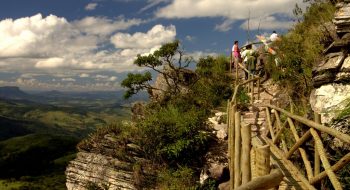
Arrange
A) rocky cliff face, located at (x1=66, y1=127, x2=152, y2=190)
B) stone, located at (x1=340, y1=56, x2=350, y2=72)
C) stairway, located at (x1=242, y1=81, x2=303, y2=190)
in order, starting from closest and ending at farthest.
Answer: stairway, located at (x1=242, y1=81, x2=303, y2=190) → stone, located at (x1=340, y1=56, x2=350, y2=72) → rocky cliff face, located at (x1=66, y1=127, x2=152, y2=190)

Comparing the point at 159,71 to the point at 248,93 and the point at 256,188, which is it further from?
the point at 256,188

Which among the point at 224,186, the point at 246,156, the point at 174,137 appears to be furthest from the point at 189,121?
the point at 246,156

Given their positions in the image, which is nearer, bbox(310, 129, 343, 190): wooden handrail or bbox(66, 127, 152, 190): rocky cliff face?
bbox(310, 129, 343, 190): wooden handrail

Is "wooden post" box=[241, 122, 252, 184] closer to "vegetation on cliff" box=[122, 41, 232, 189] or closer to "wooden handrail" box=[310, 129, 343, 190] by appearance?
"wooden handrail" box=[310, 129, 343, 190]

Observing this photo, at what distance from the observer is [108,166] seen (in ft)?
90.4

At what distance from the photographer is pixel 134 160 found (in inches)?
1010

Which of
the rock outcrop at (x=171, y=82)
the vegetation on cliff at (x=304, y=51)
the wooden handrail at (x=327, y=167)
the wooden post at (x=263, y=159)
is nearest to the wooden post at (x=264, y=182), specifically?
the wooden handrail at (x=327, y=167)

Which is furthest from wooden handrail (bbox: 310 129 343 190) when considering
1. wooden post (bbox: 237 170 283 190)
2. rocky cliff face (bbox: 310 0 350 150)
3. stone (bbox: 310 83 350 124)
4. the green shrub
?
the green shrub

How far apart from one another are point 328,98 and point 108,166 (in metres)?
18.3

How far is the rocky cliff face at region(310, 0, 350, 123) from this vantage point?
1373 cm

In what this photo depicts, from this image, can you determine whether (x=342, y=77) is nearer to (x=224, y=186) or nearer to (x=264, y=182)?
(x=224, y=186)

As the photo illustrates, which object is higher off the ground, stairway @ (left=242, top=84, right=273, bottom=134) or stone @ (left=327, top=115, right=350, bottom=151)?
stone @ (left=327, top=115, right=350, bottom=151)

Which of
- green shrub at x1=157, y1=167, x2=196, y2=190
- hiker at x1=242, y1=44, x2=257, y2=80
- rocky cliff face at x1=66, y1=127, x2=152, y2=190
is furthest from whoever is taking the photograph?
hiker at x1=242, y1=44, x2=257, y2=80

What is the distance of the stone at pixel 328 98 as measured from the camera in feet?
40.9
